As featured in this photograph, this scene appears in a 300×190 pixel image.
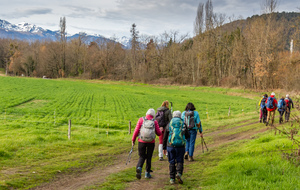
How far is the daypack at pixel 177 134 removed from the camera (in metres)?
7.40

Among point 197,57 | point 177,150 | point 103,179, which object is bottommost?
point 103,179

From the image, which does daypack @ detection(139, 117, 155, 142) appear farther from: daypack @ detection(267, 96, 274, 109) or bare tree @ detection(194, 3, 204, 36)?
bare tree @ detection(194, 3, 204, 36)

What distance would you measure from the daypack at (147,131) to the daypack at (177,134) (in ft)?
1.82

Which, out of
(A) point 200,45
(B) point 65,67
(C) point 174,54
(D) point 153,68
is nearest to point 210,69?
(A) point 200,45

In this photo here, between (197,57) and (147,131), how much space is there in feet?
220

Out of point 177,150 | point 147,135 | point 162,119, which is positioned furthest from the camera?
point 162,119

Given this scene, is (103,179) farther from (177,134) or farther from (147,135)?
(177,134)

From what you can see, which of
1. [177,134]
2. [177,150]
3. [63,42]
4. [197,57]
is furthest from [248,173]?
[63,42]

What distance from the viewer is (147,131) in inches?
297

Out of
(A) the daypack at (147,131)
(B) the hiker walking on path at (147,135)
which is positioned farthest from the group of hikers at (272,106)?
(A) the daypack at (147,131)

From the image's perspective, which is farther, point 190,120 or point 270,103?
point 270,103

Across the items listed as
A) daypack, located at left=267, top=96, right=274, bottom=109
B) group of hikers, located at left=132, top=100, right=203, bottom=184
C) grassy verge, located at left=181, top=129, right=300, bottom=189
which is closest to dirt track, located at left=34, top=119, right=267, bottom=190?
group of hikers, located at left=132, top=100, right=203, bottom=184

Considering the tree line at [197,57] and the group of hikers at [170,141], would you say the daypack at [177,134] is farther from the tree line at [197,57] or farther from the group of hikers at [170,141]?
the tree line at [197,57]

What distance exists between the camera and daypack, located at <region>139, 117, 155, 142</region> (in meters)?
7.55
